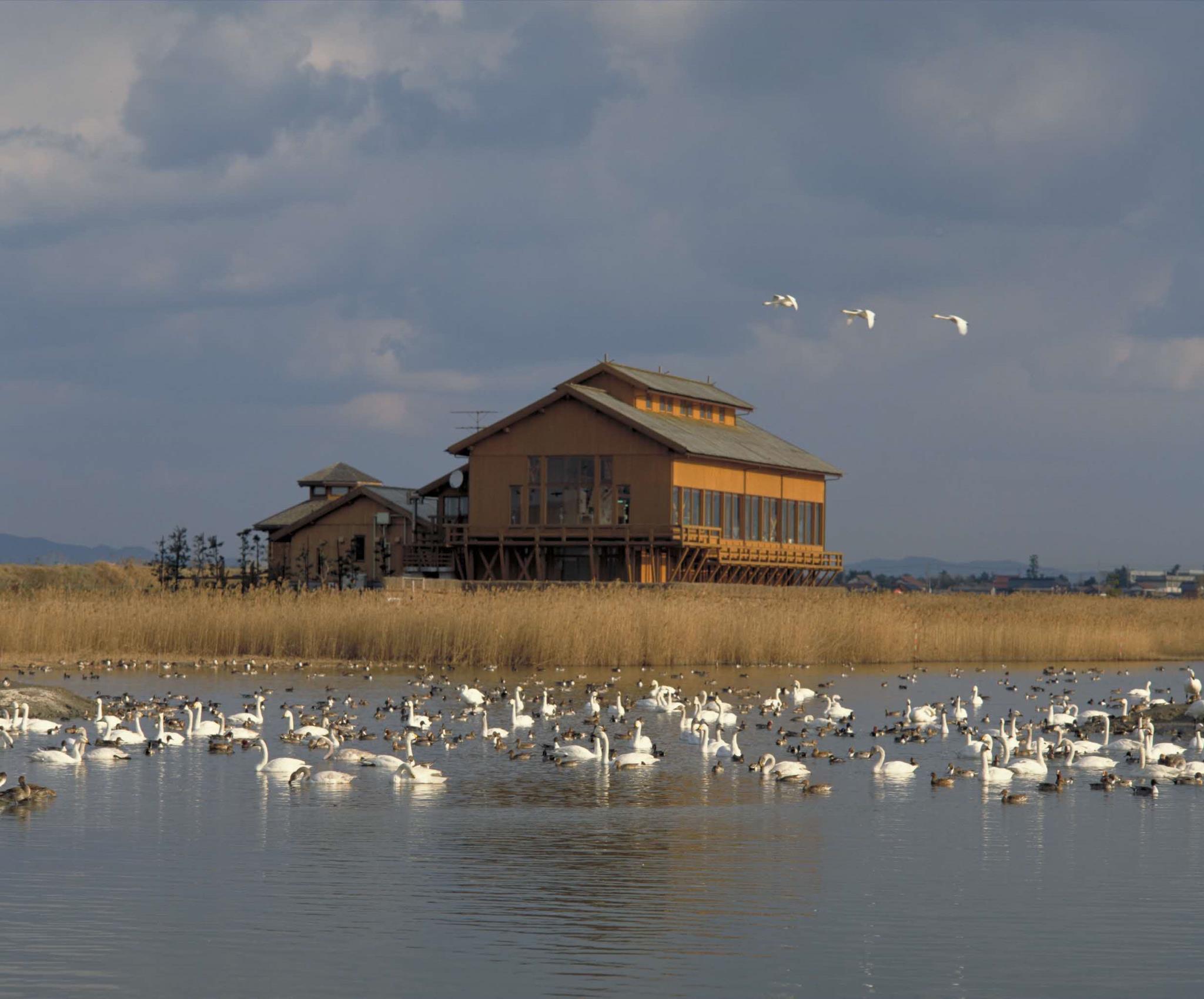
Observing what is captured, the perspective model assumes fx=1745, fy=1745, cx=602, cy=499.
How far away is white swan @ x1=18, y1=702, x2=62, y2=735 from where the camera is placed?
32500mm

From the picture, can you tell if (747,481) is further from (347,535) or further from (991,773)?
(991,773)

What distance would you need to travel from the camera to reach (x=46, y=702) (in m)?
35.2

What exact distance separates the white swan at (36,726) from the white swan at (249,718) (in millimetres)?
3222

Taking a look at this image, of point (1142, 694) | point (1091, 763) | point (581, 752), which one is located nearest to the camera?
point (1091, 763)

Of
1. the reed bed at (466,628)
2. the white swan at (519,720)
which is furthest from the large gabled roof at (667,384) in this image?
the white swan at (519,720)

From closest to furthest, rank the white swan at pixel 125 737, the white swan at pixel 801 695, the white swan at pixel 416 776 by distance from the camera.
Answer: the white swan at pixel 416 776
the white swan at pixel 125 737
the white swan at pixel 801 695

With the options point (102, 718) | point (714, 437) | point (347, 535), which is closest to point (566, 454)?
point (714, 437)

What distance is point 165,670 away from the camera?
47.2m

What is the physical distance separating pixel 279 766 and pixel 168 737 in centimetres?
491

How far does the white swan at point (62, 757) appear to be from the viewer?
91.3ft

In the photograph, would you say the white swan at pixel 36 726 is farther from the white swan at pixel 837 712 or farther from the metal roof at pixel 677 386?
the metal roof at pixel 677 386

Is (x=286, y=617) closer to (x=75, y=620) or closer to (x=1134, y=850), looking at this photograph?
(x=75, y=620)

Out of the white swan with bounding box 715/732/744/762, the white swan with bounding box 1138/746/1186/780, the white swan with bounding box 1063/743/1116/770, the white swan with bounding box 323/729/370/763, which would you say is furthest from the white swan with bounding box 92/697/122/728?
the white swan with bounding box 1138/746/1186/780

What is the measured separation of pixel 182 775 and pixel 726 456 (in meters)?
49.0
